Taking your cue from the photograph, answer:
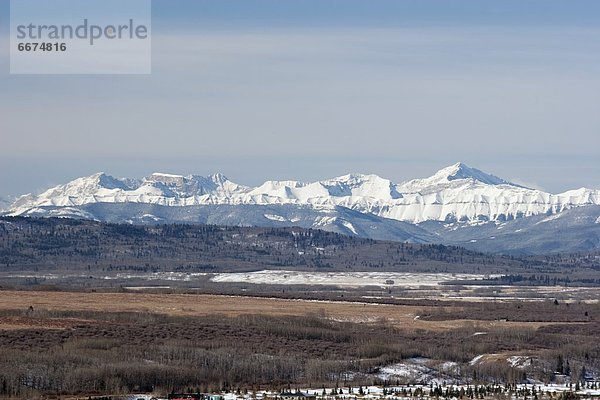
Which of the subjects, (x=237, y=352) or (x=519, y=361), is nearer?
(x=237, y=352)

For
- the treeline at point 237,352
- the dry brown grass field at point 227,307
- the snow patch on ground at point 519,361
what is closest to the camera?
the treeline at point 237,352

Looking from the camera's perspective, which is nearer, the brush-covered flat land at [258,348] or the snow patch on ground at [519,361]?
the brush-covered flat land at [258,348]

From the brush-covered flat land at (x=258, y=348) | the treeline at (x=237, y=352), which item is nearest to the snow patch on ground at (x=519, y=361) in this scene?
the brush-covered flat land at (x=258, y=348)

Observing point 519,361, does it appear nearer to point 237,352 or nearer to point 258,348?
point 258,348

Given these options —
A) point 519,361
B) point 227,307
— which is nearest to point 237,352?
point 519,361

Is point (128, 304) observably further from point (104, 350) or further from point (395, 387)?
point (395, 387)

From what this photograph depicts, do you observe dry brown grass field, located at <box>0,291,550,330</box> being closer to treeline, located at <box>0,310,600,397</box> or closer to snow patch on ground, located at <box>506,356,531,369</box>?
treeline, located at <box>0,310,600,397</box>

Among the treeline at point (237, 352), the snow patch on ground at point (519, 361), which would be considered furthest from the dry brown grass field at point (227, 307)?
the snow patch on ground at point (519, 361)

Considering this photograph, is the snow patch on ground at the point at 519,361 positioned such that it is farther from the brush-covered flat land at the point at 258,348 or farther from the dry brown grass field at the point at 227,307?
the dry brown grass field at the point at 227,307

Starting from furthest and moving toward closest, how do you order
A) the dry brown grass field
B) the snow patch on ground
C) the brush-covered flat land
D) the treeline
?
the dry brown grass field
the snow patch on ground
the brush-covered flat land
the treeline

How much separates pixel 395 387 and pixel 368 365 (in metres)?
11.1

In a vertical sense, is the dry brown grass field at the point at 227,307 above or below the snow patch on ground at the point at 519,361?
above

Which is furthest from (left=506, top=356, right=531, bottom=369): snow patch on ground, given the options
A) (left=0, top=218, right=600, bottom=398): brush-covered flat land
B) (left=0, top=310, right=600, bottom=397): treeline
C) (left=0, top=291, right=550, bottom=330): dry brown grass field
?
(left=0, top=291, right=550, bottom=330): dry brown grass field

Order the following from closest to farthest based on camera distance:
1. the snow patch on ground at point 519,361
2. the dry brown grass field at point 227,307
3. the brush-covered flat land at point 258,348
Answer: the brush-covered flat land at point 258,348 < the snow patch on ground at point 519,361 < the dry brown grass field at point 227,307
